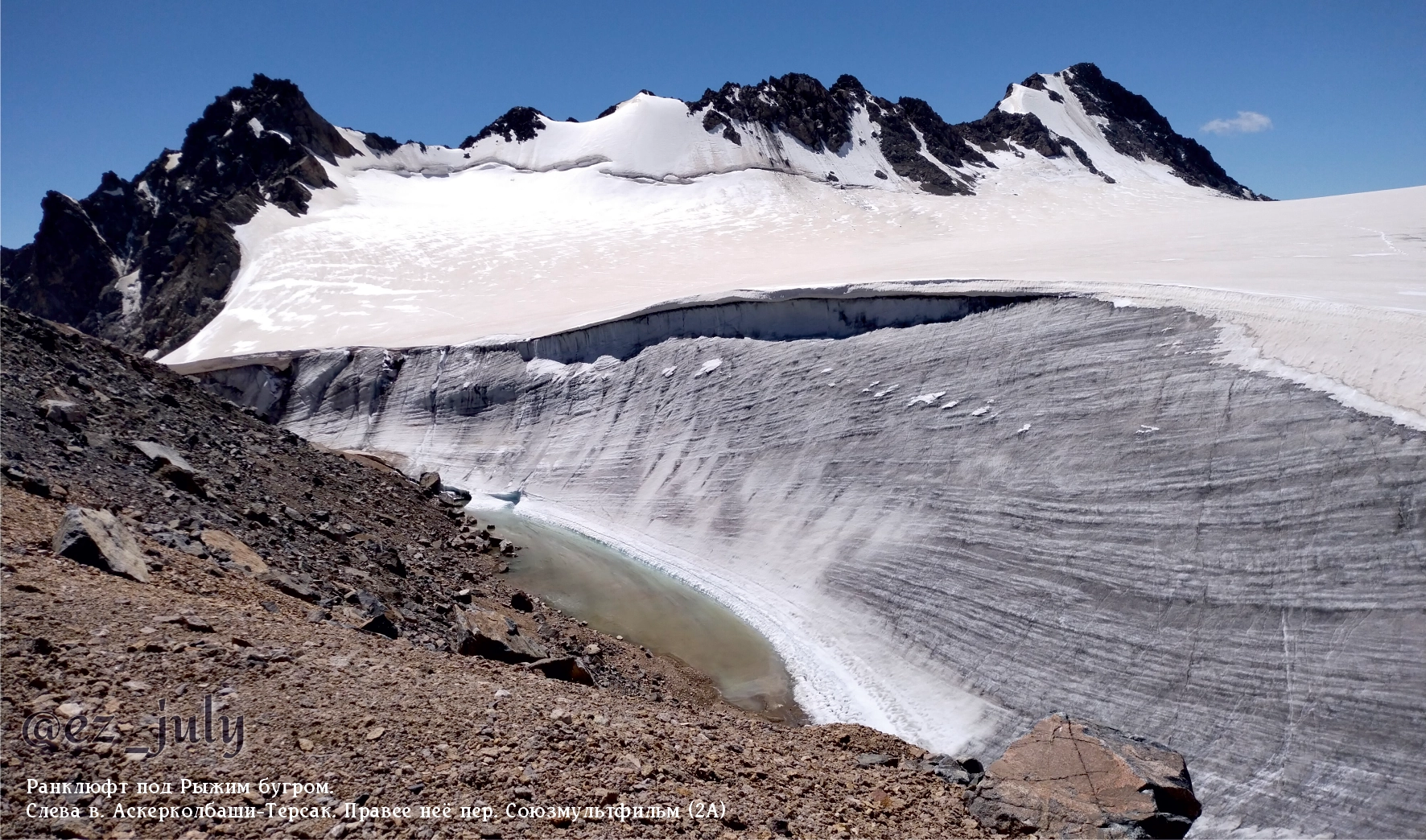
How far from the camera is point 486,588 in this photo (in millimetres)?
13094

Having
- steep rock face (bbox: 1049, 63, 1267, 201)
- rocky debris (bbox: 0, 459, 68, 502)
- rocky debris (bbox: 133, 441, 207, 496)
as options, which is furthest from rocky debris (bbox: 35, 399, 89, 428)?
steep rock face (bbox: 1049, 63, 1267, 201)

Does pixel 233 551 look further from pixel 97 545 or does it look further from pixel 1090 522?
pixel 1090 522

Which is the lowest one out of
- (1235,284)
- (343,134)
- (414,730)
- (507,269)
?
(414,730)

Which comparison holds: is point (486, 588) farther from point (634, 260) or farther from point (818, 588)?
point (634, 260)

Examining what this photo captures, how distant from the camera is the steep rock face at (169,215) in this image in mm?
44375

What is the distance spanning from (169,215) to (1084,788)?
6400cm

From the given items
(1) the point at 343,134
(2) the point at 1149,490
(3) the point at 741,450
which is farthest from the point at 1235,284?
(1) the point at 343,134

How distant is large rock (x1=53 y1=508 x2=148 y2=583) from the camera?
6.89m

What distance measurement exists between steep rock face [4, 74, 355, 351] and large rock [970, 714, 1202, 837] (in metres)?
44.9

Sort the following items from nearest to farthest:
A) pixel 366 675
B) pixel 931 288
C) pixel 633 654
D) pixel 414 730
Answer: pixel 414 730, pixel 366 675, pixel 633 654, pixel 931 288

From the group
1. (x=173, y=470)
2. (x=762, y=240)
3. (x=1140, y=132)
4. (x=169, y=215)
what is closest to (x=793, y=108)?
(x=762, y=240)

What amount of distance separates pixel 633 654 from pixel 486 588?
288cm

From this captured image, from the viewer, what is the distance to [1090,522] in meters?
10.7

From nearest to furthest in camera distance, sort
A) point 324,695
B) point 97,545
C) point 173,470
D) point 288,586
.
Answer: point 324,695 → point 97,545 → point 288,586 → point 173,470
